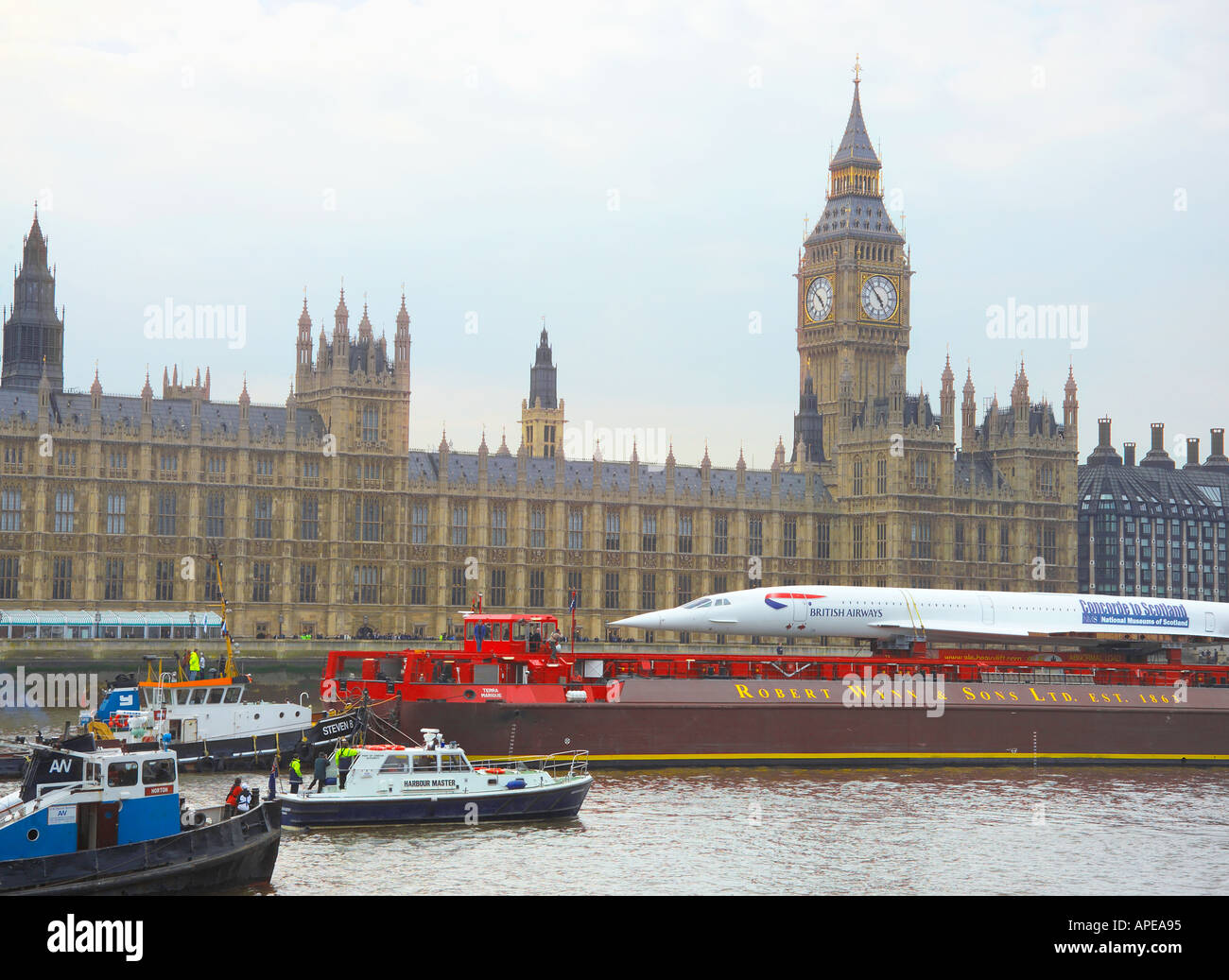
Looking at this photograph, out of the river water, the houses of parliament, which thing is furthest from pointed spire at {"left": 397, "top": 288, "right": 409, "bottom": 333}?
the river water

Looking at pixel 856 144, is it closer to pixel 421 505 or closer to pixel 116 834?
pixel 421 505

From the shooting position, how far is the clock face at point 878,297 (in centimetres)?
16125

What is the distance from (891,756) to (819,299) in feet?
316

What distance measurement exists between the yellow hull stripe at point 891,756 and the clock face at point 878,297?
89.4 metres

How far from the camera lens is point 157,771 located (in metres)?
40.3

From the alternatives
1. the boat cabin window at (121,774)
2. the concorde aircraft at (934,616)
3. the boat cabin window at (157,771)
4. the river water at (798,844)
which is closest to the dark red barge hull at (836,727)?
the river water at (798,844)

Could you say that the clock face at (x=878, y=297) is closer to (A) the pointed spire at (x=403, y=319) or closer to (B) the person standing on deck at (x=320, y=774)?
(A) the pointed spire at (x=403, y=319)

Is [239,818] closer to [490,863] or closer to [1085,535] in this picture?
[490,863]

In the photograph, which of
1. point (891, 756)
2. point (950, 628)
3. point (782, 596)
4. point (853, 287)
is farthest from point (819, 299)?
point (891, 756)

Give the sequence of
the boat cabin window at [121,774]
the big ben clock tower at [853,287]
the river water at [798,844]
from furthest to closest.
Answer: the big ben clock tower at [853,287]
the river water at [798,844]
the boat cabin window at [121,774]

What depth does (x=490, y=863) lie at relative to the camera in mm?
46188

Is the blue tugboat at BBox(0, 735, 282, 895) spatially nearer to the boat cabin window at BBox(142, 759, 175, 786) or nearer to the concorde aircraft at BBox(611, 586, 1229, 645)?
the boat cabin window at BBox(142, 759, 175, 786)

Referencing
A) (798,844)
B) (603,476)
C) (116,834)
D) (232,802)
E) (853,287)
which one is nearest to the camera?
(116,834)

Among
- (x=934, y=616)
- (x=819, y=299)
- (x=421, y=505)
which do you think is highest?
(x=819, y=299)
